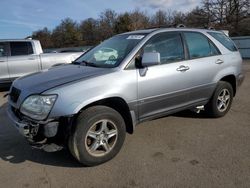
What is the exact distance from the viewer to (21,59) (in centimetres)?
977

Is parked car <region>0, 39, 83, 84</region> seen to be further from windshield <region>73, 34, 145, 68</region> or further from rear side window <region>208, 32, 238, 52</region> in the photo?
rear side window <region>208, 32, 238, 52</region>

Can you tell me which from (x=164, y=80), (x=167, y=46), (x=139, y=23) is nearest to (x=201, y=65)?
(x=167, y=46)

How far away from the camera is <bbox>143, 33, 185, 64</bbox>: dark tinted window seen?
4.62 m

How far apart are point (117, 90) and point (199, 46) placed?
2.06 meters

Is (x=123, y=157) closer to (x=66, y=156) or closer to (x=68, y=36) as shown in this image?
(x=66, y=156)

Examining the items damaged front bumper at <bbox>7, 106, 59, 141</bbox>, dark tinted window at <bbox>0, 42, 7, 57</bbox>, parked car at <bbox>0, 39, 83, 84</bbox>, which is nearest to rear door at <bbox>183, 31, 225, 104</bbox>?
damaged front bumper at <bbox>7, 106, 59, 141</bbox>

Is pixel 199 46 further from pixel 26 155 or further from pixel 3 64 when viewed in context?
pixel 3 64

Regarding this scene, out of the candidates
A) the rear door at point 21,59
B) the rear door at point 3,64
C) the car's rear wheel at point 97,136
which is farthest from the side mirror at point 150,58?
the rear door at point 3,64

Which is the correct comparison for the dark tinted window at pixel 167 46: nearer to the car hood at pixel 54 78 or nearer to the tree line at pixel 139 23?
the car hood at pixel 54 78

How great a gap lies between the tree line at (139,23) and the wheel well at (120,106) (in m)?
33.7

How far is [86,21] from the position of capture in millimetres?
59625

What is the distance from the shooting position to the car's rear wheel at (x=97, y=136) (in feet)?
12.1

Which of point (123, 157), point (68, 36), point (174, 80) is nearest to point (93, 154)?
point (123, 157)

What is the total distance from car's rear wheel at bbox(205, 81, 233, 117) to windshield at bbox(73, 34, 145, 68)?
1891 millimetres
